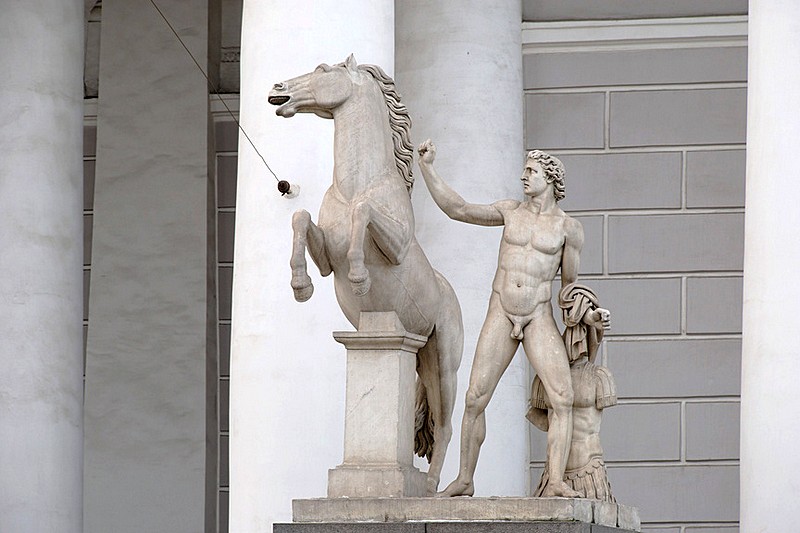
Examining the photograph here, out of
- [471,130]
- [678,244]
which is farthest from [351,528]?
[678,244]

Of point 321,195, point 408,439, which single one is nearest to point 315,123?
point 321,195

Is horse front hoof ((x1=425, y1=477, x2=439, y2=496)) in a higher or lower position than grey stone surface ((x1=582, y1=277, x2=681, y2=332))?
lower

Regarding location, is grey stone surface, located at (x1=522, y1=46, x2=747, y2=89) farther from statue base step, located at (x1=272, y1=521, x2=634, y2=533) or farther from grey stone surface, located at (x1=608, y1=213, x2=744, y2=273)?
statue base step, located at (x1=272, y1=521, x2=634, y2=533)

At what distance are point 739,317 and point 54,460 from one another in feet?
→ 22.7

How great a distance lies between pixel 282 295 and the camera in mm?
13320

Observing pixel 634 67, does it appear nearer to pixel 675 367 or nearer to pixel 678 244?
pixel 678 244

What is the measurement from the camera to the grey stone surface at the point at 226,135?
67.6ft

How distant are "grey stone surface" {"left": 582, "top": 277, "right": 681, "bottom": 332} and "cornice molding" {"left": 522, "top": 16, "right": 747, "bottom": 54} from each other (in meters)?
2.41

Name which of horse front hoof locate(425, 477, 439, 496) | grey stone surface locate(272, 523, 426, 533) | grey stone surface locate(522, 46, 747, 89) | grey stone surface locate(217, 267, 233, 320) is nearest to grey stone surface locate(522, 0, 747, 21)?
grey stone surface locate(522, 46, 747, 89)

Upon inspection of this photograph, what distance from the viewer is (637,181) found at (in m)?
19.0

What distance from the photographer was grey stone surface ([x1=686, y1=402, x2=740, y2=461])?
60.1 ft

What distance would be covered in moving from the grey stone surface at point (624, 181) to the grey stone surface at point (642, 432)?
2.05m

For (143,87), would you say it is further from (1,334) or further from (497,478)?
(497,478)

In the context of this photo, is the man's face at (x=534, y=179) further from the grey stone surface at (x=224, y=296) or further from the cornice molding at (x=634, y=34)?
the grey stone surface at (x=224, y=296)
